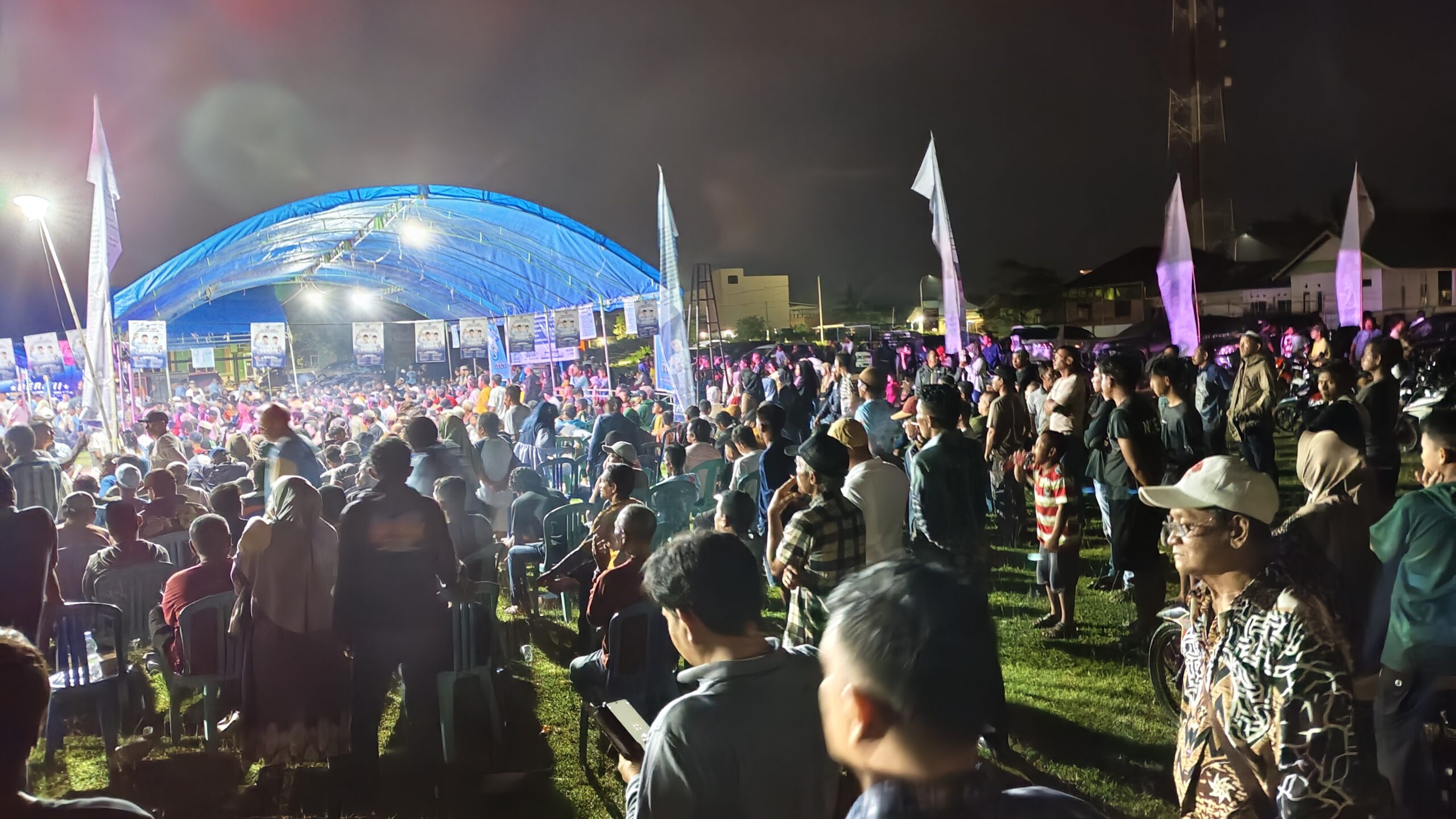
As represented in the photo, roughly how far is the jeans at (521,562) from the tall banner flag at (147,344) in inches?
356

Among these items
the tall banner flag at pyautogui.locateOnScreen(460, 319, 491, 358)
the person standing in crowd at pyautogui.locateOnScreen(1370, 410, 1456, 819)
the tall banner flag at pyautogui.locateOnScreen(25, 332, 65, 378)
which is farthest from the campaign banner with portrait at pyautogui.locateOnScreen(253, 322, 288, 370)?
→ the person standing in crowd at pyautogui.locateOnScreen(1370, 410, 1456, 819)

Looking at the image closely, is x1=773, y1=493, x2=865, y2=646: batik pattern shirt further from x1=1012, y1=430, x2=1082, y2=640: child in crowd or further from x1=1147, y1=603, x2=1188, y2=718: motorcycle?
x1=1012, y1=430, x2=1082, y2=640: child in crowd

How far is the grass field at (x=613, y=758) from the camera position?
4.29 metres

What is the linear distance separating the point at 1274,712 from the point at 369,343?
1979cm

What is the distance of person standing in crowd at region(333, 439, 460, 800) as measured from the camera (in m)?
4.08

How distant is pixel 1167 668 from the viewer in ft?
15.6

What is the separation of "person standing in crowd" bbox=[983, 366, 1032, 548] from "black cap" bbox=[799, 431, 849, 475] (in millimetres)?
4973

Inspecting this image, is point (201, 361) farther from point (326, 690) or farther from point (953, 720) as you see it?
point (953, 720)

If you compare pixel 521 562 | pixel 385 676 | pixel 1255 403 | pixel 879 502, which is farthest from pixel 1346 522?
pixel 1255 403

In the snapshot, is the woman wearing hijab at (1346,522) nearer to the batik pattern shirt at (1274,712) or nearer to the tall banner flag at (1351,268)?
the batik pattern shirt at (1274,712)

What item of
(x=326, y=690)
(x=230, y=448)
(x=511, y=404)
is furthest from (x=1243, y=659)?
(x=511, y=404)

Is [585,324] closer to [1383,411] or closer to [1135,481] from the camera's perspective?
[1135,481]

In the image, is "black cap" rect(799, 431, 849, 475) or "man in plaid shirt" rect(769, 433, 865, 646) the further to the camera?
"black cap" rect(799, 431, 849, 475)

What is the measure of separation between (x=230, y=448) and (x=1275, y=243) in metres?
71.9
